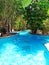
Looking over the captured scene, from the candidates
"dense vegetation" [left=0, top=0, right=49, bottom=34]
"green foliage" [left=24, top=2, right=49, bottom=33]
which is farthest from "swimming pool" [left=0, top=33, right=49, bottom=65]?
"green foliage" [left=24, top=2, right=49, bottom=33]

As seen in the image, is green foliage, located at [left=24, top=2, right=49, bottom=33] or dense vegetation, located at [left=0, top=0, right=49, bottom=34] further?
Result: green foliage, located at [left=24, top=2, right=49, bottom=33]

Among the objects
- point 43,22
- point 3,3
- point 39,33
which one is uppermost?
point 3,3

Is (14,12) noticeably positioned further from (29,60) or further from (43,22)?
(29,60)

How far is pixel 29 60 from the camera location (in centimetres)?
932

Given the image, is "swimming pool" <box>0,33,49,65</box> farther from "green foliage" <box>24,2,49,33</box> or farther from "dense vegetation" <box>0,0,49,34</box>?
"green foliage" <box>24,2,49,33</box>

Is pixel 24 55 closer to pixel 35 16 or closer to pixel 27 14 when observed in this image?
pixel 35 16

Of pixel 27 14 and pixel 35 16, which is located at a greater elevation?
pixel 27 14

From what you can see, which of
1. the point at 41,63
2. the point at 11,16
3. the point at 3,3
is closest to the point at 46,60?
the point at 41,63

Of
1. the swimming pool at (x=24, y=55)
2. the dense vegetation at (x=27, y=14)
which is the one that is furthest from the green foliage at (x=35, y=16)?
the swimming pool at (x=24, y=55)

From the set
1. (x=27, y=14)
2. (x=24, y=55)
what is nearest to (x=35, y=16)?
(x=27, y=14)

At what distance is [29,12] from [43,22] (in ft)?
7.40

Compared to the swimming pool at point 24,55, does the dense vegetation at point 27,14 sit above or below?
above

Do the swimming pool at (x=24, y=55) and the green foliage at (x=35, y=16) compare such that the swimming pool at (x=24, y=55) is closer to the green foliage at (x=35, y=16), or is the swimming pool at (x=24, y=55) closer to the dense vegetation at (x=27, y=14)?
the dense vegetation at (x=27, y=14)

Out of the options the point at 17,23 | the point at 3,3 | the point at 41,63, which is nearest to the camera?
the point at 41,63
